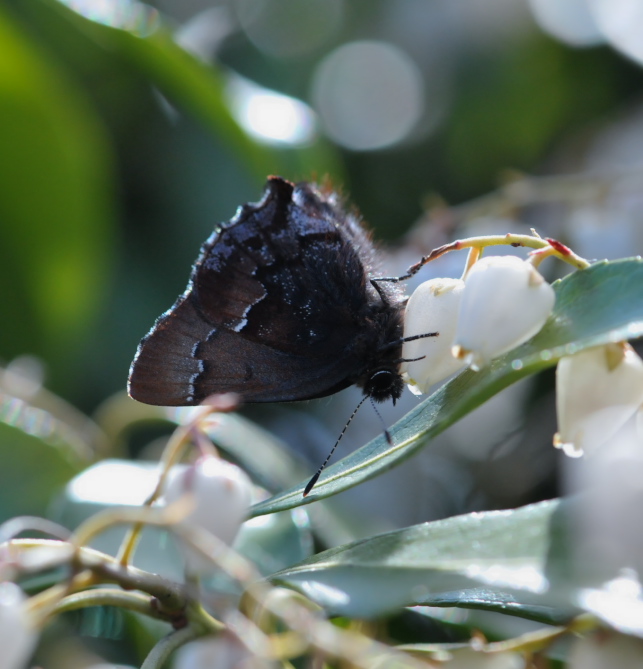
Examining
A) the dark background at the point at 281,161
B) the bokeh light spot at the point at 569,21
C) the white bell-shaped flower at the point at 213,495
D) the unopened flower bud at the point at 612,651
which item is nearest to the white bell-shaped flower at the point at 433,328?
the white bell-shaped flower at the point at 213,495

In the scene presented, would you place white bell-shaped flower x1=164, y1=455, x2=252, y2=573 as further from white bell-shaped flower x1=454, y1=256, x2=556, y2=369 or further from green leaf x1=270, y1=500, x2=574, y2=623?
white bell-shaped flower x1=454, y1=256, x2=556, y2=369

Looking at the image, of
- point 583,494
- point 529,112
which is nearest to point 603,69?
point 529,112

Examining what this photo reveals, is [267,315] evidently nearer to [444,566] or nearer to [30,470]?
[444,566]

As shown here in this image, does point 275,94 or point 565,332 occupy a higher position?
point 275,94

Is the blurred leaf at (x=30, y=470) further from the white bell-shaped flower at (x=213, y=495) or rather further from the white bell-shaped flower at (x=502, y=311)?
the white bell-shaped flower at (x=502, y=311)

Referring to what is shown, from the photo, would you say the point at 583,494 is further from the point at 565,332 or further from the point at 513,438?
the point at 513,438

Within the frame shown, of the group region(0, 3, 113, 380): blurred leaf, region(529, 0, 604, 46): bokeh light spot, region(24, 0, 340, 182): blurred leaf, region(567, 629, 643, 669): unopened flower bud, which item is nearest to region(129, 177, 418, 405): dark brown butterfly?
region(567, 629, 643, 669): unopened flower bud
